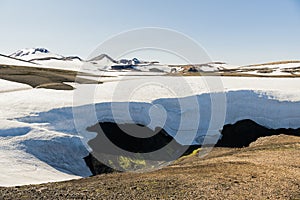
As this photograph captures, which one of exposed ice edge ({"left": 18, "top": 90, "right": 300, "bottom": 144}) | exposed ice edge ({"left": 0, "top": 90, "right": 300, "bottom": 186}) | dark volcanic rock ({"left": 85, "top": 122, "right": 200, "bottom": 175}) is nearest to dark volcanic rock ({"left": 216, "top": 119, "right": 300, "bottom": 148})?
exposed ice edge ({"left": 18, "top": 90, "right": 300, "bottom": 144})

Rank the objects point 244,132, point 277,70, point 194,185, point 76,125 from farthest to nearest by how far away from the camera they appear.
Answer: point 277,70
point 244,132
point 76,125
point 194,185

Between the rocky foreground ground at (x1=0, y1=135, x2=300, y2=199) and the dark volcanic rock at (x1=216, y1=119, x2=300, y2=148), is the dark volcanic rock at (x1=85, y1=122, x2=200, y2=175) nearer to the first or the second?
the dark volcanic rock at (x1=216, y1=119, x2=300, y2=148)

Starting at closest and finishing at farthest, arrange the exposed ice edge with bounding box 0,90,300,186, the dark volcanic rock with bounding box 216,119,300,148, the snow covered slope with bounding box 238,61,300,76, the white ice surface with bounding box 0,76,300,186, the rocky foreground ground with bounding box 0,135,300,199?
the rocky foreground ground with bounding box 0,135,300,199, the exposed ice edge with bounding box 0,90,300,186, the white ice surface with bounding box 0,76,300,186, the dark volcanic rock with bounding box 216,119,300,148, the snow covered slope with bounding box 238,61,300,76

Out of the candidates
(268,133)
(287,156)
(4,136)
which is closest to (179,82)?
(268,133)

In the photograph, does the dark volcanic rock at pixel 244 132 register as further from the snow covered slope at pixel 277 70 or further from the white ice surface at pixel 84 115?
the snow covered slope at pixel 277 70

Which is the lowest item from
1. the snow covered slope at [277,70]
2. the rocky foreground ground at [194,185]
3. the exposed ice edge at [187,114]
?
the rocky foreground ground at [194,185]

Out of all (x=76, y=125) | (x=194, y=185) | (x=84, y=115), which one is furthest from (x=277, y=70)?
(x=194, y=185)

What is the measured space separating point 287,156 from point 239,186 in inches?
388

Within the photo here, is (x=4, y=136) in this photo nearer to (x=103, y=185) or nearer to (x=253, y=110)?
(x=103, y=185)

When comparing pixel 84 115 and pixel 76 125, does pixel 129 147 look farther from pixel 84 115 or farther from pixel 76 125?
pixel 84 115

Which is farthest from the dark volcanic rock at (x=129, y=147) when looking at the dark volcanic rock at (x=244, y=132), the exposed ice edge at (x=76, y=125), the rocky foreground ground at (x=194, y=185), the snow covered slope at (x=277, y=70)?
the snow covered slope at (x=277, y=70)

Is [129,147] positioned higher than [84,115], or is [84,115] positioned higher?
[84,115]

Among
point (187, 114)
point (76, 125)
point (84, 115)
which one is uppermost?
point (187, 114)

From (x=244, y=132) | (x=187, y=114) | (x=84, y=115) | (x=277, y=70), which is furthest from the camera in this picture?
(x=277, y=70)
